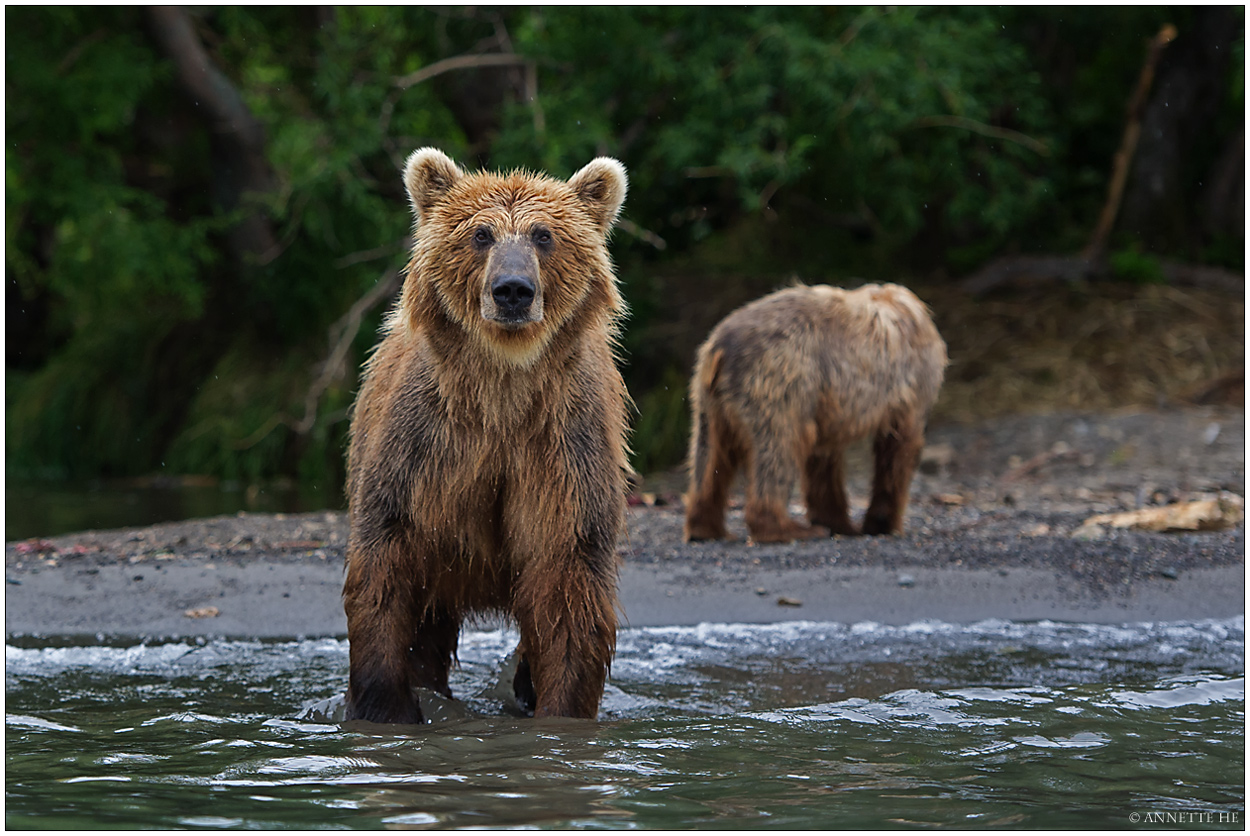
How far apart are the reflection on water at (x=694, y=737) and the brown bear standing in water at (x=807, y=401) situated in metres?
1.61

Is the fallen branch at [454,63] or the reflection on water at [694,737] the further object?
the fallen branch at [454,63]

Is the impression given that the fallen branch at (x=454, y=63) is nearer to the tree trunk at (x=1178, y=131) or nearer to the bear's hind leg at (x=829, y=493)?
the bear's hind leg at (x=829, y=493)

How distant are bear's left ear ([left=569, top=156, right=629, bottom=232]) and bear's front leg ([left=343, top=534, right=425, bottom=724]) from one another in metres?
1.42

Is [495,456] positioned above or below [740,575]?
above

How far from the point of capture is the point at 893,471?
8.78m

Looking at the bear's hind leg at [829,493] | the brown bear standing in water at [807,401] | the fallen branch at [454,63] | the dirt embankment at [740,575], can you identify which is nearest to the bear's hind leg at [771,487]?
the brown bear standing in water at [807,401]

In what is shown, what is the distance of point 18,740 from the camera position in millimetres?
4707

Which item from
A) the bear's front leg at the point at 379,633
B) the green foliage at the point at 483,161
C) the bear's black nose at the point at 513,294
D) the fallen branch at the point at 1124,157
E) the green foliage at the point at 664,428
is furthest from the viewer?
the fallen branch at the point at 1124,157

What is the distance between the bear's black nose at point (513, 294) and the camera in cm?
443

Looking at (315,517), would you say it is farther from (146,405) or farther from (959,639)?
(146,405)

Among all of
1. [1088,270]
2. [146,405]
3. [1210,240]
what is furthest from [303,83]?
[1210,240]

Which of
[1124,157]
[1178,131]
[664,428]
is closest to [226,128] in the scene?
[664,428]

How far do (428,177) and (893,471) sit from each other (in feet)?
15.3

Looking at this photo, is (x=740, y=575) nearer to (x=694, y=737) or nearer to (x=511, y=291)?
(x=694, y=737)
